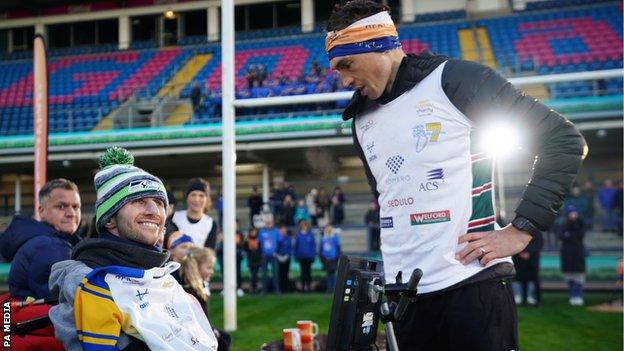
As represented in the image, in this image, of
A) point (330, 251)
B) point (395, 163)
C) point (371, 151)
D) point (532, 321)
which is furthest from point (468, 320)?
point (330, 251)

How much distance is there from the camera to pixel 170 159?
18.7 meters

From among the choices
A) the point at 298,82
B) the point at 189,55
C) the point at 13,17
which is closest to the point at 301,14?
the point at 189,55

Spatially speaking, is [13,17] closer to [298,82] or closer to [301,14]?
[301,14]

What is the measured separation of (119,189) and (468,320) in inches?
50.6

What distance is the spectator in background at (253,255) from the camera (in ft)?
42.0

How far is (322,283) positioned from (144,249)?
37.2 ft

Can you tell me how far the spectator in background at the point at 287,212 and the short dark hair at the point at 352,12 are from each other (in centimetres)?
1265

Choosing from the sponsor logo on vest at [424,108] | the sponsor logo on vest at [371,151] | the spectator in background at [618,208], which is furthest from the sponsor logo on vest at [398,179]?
the spectator in background at [618,208]

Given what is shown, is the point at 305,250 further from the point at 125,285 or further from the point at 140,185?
the point at 125,285

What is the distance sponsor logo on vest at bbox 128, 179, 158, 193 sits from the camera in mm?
2143

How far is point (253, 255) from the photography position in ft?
42.0

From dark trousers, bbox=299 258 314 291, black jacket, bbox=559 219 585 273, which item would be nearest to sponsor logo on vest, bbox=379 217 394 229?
black jacket, bbox=559 219 585 273

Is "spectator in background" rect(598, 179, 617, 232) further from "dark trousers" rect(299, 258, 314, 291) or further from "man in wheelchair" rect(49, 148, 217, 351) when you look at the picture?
"man in wheelchair" rect(49, 148, 217, 351)

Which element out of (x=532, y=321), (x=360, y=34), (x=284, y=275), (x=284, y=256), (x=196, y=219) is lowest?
(x=284, y=275)
